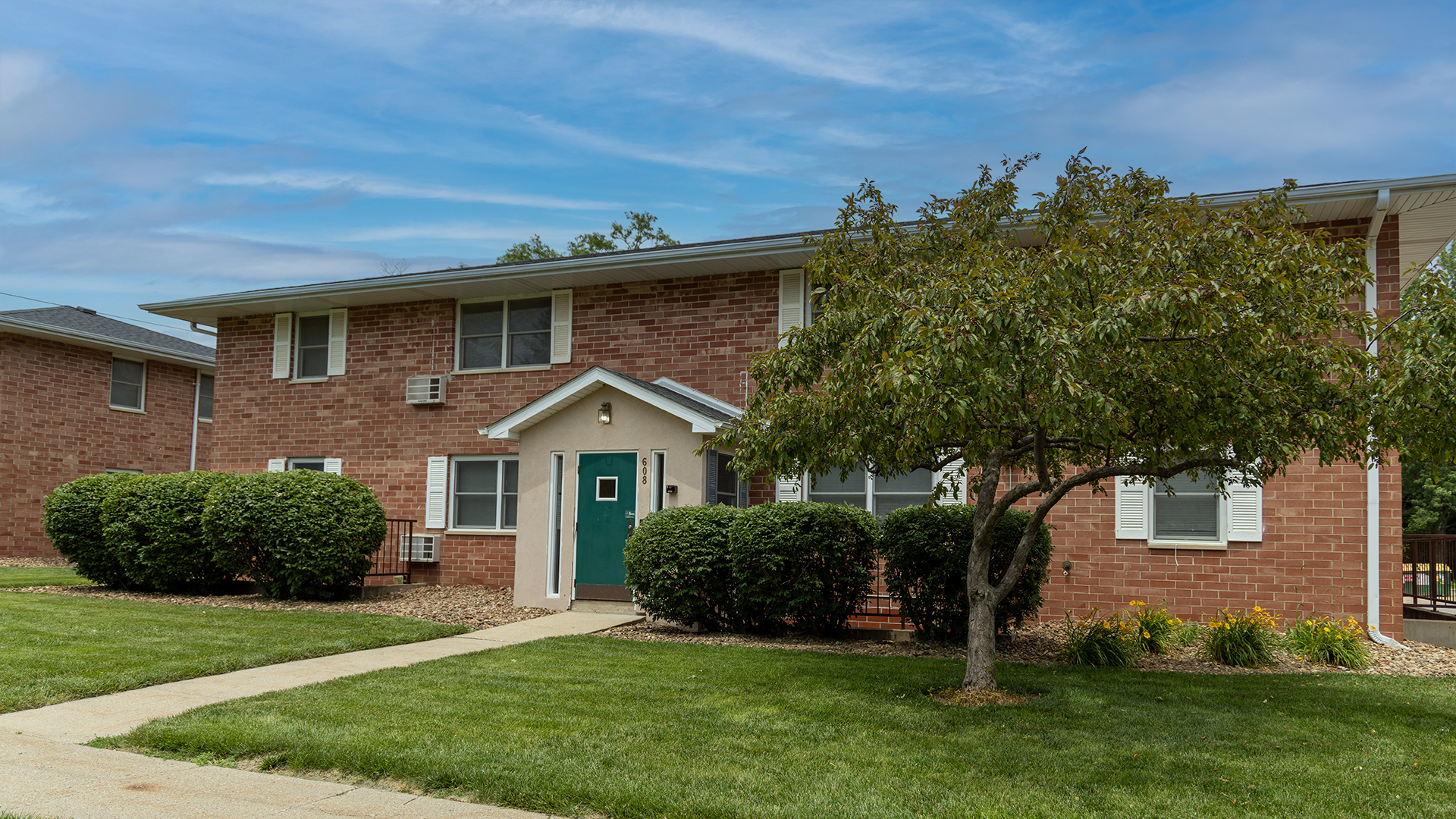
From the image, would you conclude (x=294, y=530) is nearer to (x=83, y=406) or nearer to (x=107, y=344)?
(x=107, y=344)

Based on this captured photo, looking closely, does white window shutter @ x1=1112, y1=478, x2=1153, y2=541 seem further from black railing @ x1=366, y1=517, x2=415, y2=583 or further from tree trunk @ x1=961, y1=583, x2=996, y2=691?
black railing @ x1=366, y1=517, x2=415, y2=583

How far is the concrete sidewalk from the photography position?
179 inches

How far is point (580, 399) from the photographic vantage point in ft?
42.9

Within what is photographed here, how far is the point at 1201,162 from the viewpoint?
16141 mm

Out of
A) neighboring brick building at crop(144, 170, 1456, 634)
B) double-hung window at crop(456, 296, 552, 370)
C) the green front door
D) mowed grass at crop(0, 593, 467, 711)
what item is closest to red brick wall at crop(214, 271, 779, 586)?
neighboring brick building at crop(144, 170, 1456, 634)

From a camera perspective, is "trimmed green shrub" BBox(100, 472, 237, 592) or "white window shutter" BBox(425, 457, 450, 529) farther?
"white window shutter" BBox(425, 457, 450, 529)

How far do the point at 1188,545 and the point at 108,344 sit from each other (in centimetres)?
2244

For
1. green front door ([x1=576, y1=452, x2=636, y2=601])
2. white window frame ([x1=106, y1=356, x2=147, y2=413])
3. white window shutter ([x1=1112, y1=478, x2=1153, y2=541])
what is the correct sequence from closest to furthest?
white window shutter ([x1=1112, y1=478, x2=1153, y2=541]) < green front door ([x1=576, y1=452, x2=636, y2=601]) < white window frame ([x1=106, y1=356, x2=147, y2=413])

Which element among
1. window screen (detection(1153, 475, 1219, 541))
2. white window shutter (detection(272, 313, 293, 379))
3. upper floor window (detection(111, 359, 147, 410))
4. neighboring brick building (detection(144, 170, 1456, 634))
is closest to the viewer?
neighboring brick building (detection(144, 170, 1456, 634))

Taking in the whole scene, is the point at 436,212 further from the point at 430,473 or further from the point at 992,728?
the point at 992,728

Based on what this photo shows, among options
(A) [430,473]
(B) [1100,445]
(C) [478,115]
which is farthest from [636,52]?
(B) [1100,445]

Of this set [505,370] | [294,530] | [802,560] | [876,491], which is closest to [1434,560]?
[876,491]

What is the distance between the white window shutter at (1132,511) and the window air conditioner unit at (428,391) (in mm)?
10380

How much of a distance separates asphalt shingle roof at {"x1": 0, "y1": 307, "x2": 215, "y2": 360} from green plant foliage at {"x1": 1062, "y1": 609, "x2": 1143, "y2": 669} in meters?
21.6
